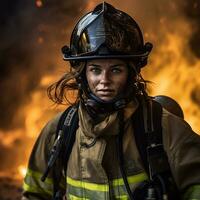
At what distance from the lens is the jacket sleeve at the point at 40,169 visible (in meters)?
3.49

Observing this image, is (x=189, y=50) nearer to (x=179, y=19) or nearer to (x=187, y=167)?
(x=179, y=19)

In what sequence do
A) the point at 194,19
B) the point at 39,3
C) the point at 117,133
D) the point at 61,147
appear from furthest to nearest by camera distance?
the point at 194,19 < the point at 39,3 < the point at 61,147 < the point at 117,133

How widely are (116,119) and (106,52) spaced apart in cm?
40

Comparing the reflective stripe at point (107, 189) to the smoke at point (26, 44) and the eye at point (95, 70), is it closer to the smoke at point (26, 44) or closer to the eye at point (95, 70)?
the eye at point (95, 70)

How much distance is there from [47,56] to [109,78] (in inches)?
213

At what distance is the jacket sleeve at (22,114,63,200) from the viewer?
11.4ft

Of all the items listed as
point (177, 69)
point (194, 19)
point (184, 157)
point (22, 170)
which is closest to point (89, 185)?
point (184, 157)

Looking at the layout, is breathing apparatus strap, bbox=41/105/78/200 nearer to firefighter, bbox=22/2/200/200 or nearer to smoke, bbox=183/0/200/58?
firefighter, bbox=22/2/200/200

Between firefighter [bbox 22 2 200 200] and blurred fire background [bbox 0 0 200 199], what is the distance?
15.8 ft

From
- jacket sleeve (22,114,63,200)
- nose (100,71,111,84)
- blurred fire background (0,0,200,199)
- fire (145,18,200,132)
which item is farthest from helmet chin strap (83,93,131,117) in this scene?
fire (145,18,200,132)

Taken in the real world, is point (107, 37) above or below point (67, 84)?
above

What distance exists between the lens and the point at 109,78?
3174 mm

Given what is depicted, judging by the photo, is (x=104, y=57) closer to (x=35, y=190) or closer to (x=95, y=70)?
(x=95, y=70)

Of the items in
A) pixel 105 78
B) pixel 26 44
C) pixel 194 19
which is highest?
pixel 194 19
